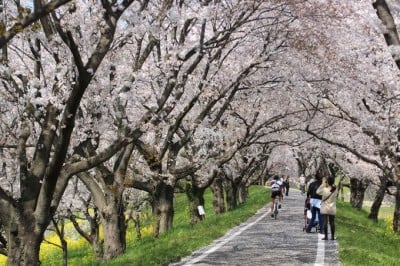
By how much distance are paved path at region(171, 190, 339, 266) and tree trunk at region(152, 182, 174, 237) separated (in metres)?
2.49

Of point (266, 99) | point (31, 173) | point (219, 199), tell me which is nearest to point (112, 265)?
point (31, 173)

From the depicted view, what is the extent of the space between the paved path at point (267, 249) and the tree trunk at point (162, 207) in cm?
249

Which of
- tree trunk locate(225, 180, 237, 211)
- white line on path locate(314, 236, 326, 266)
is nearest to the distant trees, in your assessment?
white line on path locate(314, 236, 326, 266)

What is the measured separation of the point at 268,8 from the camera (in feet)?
42.7

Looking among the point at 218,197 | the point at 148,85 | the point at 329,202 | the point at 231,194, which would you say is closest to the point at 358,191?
the point at 231,194

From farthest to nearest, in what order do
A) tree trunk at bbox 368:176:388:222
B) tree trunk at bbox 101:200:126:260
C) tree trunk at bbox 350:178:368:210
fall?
tree trunk at bbox 350:178:368:210
tree trunk at bbox 368:176:388:222
tree trunk at bbox 101:200:126:260

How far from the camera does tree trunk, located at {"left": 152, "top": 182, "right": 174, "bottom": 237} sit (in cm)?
1858

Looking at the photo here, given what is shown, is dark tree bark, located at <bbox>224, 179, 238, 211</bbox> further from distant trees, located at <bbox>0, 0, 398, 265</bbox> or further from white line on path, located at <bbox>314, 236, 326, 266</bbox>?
white line on path, located at <bbox>314, 236, 326, 266</bbox>

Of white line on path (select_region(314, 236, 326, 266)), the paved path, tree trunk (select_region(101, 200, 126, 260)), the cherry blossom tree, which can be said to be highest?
the cherry blossom tree

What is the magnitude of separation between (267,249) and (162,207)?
269 inches

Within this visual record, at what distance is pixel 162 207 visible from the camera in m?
19.0

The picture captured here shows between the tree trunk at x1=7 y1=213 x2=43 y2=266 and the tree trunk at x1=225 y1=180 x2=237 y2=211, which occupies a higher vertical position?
the tree trunk at x1=225 y1=180 x2=237 y2=211

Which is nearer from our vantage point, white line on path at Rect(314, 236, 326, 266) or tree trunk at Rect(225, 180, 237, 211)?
white line on path at Rect(314, 236, 326, 266)

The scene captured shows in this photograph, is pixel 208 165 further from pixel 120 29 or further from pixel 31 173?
pixel 31 173
